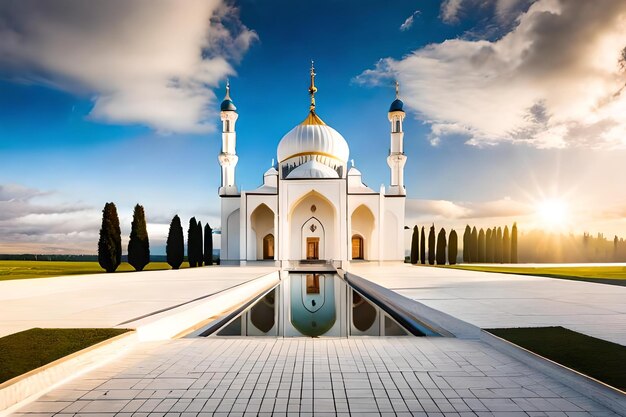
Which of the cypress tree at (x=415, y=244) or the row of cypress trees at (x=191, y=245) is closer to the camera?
the row of cypress trees at (x=191, y=245)

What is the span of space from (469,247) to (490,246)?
141 cm

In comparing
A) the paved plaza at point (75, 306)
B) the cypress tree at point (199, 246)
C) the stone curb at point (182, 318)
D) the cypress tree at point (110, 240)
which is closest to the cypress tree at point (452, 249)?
the cypress tree at point (199, 246)

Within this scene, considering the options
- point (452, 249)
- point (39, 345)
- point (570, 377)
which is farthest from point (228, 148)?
point (570, 377)

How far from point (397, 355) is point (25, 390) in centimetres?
293

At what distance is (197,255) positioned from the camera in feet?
71.6

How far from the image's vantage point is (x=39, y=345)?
133 inches

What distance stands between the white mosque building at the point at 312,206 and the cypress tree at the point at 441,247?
165 inches

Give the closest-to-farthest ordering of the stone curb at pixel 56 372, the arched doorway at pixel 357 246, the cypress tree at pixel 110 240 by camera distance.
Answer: the stone curb at pixel 56 372, the cypress tree at pixel 110 240, the arched doorway at pixel 357 246

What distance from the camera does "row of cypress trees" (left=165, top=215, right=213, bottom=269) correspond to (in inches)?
782

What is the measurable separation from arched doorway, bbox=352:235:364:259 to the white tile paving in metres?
19.5

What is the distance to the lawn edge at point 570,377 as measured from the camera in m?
2.36

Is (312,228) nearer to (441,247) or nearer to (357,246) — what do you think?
(357,246)

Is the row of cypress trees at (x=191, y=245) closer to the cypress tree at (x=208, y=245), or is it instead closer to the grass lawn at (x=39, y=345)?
the cypress tree at (x=208, y=245)

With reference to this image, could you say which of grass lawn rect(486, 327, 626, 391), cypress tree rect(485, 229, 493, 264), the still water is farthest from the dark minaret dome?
grass lawn rect(486, 327, 626, 391)
